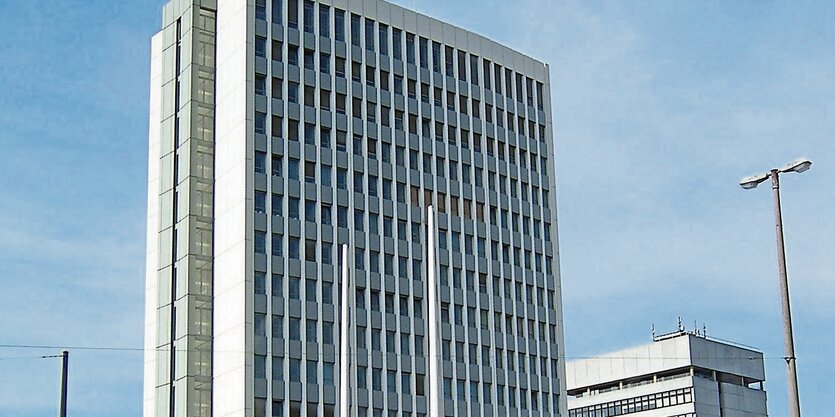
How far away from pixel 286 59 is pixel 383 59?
7.81 metres

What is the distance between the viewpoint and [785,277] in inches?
1549

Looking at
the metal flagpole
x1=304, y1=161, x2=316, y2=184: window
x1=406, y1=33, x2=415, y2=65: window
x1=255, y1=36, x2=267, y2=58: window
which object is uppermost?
x1=406, y1=33, x2=415, y2=65: window

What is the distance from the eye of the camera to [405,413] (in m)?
86.3

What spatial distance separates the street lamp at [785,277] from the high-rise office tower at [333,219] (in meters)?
40.6

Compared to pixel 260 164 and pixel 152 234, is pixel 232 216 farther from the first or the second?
pixel 152 234

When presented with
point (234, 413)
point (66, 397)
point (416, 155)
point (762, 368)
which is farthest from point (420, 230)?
point (762, 368)

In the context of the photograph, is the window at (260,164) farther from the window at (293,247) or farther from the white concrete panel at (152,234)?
the white concrete panel at (152,234)

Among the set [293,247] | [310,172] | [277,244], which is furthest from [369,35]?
[277,244]

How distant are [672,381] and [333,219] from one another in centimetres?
6662

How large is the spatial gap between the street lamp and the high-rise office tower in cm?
4061

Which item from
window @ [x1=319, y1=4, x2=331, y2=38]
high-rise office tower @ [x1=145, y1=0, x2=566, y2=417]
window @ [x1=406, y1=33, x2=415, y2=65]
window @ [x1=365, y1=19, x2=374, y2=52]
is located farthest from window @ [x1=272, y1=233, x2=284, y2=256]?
window @ [x1=406, y1=33, x2=415, y2=65]

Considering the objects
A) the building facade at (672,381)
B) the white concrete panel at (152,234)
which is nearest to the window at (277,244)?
the white concrete panel at (152,234)

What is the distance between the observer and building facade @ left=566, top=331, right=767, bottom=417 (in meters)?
142

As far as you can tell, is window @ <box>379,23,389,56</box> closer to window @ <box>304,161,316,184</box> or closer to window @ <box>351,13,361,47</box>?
window @ <box>351,13,361,47</box>
